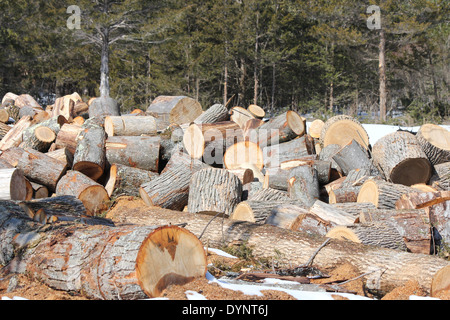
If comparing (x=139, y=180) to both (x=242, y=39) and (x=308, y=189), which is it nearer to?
(x=308, y=189)

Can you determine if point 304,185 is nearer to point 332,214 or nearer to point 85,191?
point 332,214

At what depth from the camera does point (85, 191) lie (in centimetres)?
723

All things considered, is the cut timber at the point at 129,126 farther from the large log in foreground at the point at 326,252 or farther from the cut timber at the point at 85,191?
the large log in foreground at the point at 326,252

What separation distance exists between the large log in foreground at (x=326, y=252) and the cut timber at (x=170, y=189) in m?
1.08

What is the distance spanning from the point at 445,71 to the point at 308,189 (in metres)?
17.7

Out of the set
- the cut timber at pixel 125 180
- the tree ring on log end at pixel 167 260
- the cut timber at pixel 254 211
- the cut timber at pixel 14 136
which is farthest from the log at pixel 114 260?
the cut timber at pixel 14 136

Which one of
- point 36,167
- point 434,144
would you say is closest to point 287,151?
point 434,144

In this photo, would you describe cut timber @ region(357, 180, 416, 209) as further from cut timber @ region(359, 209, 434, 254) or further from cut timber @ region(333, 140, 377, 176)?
cut timber @ region(333, 140, 377, 176)

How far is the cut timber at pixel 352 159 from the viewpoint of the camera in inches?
315

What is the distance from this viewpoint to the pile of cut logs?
17.2ft

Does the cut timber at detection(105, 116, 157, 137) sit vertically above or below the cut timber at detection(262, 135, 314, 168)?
above

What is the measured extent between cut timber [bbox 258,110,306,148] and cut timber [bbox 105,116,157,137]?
2.50 metres

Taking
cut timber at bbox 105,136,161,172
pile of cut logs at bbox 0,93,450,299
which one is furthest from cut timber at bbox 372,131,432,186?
cut timber at bbox 105,136,161,172
